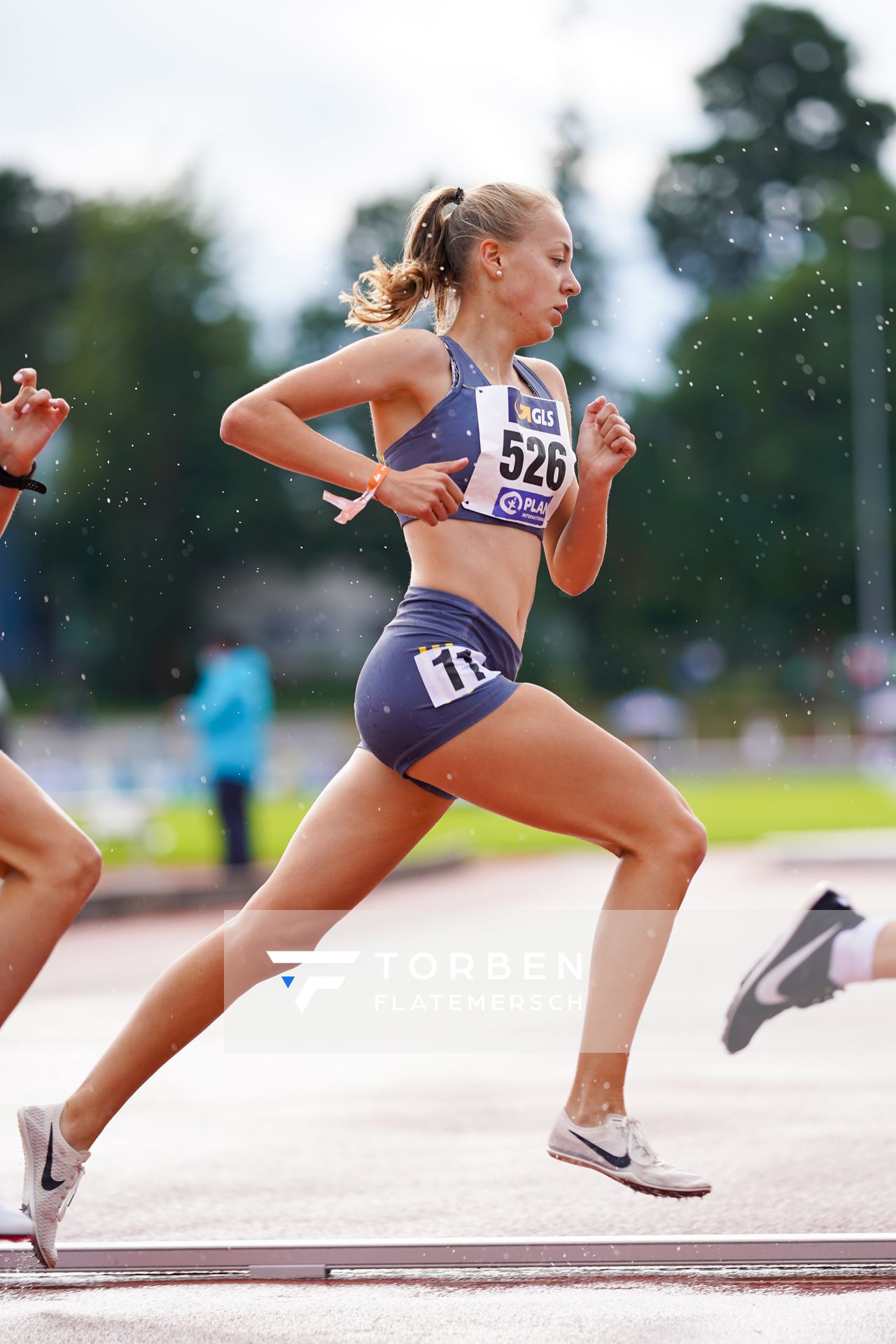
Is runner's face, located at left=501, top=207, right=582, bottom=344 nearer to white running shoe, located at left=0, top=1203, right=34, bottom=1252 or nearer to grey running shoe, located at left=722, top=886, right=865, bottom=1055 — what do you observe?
grey running shoe, located at left=722, top=886, right=865, bottom=1055

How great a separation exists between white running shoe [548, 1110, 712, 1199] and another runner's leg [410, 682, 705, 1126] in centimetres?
3

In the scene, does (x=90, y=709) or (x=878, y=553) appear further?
(x=878, y=553)

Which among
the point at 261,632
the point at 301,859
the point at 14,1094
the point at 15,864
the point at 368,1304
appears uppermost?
the point at 301,859

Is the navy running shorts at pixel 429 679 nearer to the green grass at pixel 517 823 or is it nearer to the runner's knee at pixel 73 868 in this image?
the runner's knee at pixel 73 868

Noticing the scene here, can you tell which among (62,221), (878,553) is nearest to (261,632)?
(62,221)

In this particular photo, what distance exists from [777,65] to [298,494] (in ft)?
101

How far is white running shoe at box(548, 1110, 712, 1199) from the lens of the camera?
3566mm

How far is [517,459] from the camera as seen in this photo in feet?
12.5

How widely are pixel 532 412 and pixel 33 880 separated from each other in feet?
4.60

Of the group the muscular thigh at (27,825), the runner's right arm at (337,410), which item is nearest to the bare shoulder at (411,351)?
the runner's right arm at (337,410)

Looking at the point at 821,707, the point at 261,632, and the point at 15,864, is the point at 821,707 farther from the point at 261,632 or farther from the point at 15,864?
the point at 15,864

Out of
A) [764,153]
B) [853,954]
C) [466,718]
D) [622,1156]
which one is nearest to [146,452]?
[764,153]

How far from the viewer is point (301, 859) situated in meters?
3.70

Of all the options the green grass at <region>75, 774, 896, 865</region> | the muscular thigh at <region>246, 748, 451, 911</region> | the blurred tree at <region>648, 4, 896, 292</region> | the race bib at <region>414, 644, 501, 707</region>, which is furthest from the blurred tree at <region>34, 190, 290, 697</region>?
the race bib at <region>414, 644, 501, 707</region>
